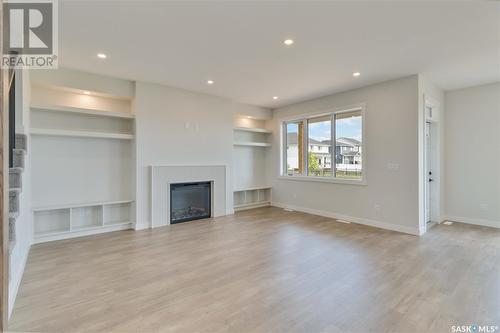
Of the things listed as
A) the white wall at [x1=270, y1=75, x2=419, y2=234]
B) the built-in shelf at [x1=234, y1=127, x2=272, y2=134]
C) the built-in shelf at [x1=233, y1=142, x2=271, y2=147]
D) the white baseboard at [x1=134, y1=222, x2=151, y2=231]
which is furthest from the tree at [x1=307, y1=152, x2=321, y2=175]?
the white baseboard at [x1=134, y1=222, x2=151, y2=231]

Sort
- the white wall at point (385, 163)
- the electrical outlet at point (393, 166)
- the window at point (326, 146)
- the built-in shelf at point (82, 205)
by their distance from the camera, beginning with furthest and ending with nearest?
the window at point (326, 146) → the electrical outlet at point (393, 166) → the white wall at point (385, 163) → the built-in shelf at point (82, 205)

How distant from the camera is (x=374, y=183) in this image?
5.00m

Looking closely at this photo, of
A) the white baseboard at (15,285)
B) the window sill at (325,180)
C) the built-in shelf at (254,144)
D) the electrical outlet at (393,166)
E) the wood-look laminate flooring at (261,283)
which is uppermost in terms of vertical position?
the built-in shelf at (254,144)

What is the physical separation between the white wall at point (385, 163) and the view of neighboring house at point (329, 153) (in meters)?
0.35

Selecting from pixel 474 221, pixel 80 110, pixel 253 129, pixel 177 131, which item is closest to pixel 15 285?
pixel 80 110

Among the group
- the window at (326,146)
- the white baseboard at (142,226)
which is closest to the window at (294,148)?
the window at (326,146)

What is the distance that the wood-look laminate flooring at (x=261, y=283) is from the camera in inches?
80.9

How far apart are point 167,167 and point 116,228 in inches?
57.2

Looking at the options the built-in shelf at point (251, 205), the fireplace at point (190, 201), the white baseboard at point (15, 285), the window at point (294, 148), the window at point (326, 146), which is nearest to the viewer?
the white baseboard at point (15, 285)

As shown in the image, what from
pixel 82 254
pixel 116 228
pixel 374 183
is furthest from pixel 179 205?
pixel 374 183

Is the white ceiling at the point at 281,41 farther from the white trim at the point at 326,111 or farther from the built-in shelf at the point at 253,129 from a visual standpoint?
the built-in shelf at the point at 253,129

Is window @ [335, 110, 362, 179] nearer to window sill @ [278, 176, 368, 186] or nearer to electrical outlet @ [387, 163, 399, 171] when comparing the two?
window sill @ [278, 176, 368, 186]

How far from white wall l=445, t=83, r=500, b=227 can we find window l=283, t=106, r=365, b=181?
200 cm

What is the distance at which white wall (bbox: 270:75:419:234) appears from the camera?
4449 mm
